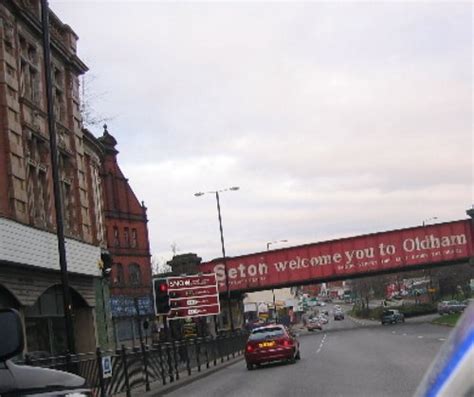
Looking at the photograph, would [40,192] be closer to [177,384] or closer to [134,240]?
[177,384]

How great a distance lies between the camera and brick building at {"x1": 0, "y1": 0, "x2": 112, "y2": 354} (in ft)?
71.3

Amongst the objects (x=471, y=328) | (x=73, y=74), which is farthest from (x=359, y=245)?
(x=471, y=328)

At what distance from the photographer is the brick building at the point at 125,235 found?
205 feet

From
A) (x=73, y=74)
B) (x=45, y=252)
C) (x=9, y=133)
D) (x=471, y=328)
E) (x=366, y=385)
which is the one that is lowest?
(x=366, y=385)

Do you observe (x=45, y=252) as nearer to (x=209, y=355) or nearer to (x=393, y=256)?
(x=209, y=355)

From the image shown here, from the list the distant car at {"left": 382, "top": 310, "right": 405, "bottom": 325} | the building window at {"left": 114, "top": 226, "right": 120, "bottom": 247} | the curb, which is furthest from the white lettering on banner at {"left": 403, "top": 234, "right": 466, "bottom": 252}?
the curb

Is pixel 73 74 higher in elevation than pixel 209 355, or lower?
higher

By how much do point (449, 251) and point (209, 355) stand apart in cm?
3319

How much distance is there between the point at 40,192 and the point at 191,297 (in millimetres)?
12827

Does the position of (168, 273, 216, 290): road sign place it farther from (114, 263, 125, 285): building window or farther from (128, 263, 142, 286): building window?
(128, 263, 142, 286): building window

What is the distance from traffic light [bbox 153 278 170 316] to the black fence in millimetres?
1064

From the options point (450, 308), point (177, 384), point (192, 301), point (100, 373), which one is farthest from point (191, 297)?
point (450, 308)

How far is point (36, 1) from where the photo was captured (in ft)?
86.3

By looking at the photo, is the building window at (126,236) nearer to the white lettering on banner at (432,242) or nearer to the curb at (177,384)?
the white lettering on banner at (432,242)
